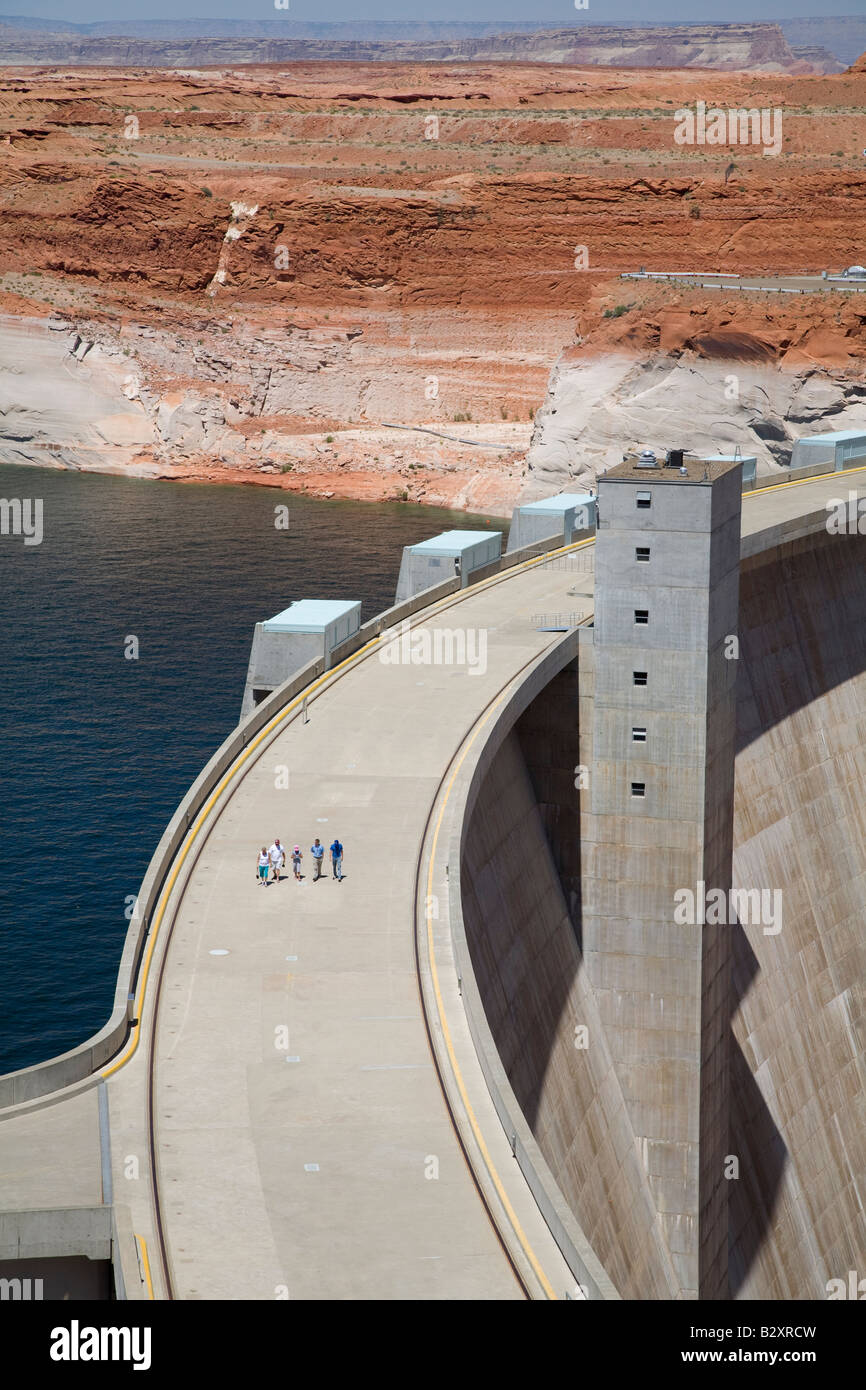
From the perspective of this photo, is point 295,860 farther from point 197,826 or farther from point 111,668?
point 111,668

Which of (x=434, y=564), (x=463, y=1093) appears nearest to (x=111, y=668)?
(x=434, y=564)

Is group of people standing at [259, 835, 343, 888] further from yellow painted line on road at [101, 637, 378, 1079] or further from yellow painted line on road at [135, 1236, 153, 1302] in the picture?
yellow painted line on road at [135, 1236, 153, 1302]

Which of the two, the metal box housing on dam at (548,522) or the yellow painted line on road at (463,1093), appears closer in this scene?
the yellow painted line on road at (463,1093)

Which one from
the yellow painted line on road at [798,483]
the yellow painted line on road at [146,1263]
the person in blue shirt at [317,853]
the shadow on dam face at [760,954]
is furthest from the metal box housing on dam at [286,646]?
the yellow painted line on road at [146,1263]

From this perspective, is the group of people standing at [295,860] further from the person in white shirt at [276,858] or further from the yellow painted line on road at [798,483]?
the yellow painted line on road at [798,483]
